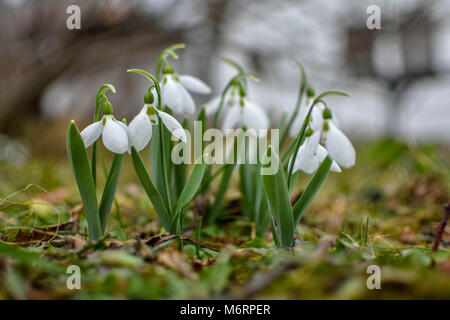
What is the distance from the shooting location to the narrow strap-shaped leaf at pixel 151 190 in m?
0.87

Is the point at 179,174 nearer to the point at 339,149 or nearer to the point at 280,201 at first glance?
the point at 280,201

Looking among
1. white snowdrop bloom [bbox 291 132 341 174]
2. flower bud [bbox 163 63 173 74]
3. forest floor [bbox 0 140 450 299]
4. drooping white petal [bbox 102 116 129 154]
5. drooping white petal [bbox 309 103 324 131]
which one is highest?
flower bud [bbox 163 63 173 74]

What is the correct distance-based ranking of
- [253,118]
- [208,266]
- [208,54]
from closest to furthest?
1. [208,266]
2. [253,118]
3. [208,54]

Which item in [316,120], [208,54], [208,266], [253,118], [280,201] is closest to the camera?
[208,266]

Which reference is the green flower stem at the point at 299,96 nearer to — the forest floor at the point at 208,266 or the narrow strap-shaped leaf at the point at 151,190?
the forest floor at the point at 208,266

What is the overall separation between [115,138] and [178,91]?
9.7 inches

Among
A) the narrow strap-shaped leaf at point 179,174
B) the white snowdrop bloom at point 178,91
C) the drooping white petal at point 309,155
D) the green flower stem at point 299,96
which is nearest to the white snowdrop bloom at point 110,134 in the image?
the white snowdrop bloom at point 178,91

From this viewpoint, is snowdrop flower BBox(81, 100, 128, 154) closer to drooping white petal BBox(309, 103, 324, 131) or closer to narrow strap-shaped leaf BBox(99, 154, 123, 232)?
narrow strap-shaped leaf BBox(99, 154, 123, 232)

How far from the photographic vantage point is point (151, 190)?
2.96ft

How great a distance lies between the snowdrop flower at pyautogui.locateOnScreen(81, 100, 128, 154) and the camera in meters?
0.79

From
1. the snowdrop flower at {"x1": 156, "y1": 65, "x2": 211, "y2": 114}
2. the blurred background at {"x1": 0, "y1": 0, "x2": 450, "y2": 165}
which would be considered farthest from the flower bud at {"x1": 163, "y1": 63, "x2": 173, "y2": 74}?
the blurred background at {"x1": 0, "y1": 0, "x2": 450, "y2": 165}

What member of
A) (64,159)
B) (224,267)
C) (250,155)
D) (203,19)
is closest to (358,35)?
(203,19)

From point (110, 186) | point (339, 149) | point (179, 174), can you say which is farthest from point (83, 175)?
point (339, 149)

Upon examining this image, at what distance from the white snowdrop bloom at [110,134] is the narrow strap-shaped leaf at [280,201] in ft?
1.06
